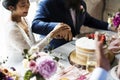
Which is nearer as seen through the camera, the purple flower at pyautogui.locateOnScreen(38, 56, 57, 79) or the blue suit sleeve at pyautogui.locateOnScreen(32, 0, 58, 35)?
the purple flower at pyautogui.locateOnScreen(38, 56, 57, 79)

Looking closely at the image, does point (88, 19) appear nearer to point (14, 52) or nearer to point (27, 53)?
point (14, 52)

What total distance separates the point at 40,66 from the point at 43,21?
855 mm

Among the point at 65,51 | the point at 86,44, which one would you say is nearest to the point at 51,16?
the point at 65,51

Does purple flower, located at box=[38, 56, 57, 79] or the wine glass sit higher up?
purple flower, located at box=[38, 56, 57, 79]

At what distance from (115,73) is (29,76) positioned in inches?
15.5

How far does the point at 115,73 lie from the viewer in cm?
116

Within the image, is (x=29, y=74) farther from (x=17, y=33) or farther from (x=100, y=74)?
(x=17, y=33)

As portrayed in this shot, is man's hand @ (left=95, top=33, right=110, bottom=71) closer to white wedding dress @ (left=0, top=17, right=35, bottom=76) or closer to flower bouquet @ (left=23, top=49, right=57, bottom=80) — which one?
flower bouquet @ (left=23, top=49, right=57, bottom=80)

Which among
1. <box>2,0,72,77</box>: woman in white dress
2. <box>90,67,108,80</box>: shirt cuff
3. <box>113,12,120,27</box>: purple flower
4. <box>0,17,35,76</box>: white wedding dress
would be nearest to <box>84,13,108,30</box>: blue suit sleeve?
<box>113,12,120,27</box>: purple flower

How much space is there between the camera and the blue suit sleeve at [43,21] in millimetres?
1733

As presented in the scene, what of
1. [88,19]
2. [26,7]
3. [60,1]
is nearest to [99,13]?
[88,19]

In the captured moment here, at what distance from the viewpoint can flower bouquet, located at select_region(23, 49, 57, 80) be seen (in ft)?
3.29

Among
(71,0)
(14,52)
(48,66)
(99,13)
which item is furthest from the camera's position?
(99,13)

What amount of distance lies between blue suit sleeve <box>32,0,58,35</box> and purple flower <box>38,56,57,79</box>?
683 millimetres
